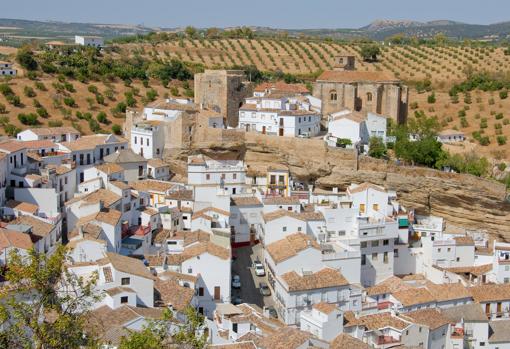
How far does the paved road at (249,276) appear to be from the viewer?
27000mm

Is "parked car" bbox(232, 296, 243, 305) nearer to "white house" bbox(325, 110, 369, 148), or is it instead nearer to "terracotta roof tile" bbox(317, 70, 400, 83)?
"white house" bbox(325, 110, 369, 148)

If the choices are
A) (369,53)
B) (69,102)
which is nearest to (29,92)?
(69,102)

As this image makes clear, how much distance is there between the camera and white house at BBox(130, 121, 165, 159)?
3547 cm

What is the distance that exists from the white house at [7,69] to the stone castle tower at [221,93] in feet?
63.4

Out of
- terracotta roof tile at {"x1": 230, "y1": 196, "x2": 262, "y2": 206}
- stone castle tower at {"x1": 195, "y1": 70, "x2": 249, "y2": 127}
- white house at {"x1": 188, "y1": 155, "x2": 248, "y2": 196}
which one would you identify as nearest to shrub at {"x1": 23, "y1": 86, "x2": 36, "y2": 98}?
stone castle tower at {"x1": 195, "y1": 70, "x2": 249, "y2": 127}

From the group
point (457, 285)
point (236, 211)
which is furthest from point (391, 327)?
point (236, 211)

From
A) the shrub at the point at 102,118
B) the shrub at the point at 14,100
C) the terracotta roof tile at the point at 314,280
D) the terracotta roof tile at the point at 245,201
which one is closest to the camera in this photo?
the terracotta roof tile at the point at 314,280

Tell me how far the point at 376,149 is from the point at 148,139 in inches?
462

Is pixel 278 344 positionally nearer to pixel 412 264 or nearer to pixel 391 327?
pixel 391 327

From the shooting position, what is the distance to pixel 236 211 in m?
31.3

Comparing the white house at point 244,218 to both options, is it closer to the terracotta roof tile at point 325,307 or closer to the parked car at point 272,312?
the parked car at point 272,312

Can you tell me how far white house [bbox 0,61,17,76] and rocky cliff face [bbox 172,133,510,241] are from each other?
22.6m

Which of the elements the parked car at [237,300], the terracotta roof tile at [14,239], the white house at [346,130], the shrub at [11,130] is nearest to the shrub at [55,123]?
the shrub at [11,130]

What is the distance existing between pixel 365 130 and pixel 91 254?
17.7 metres
